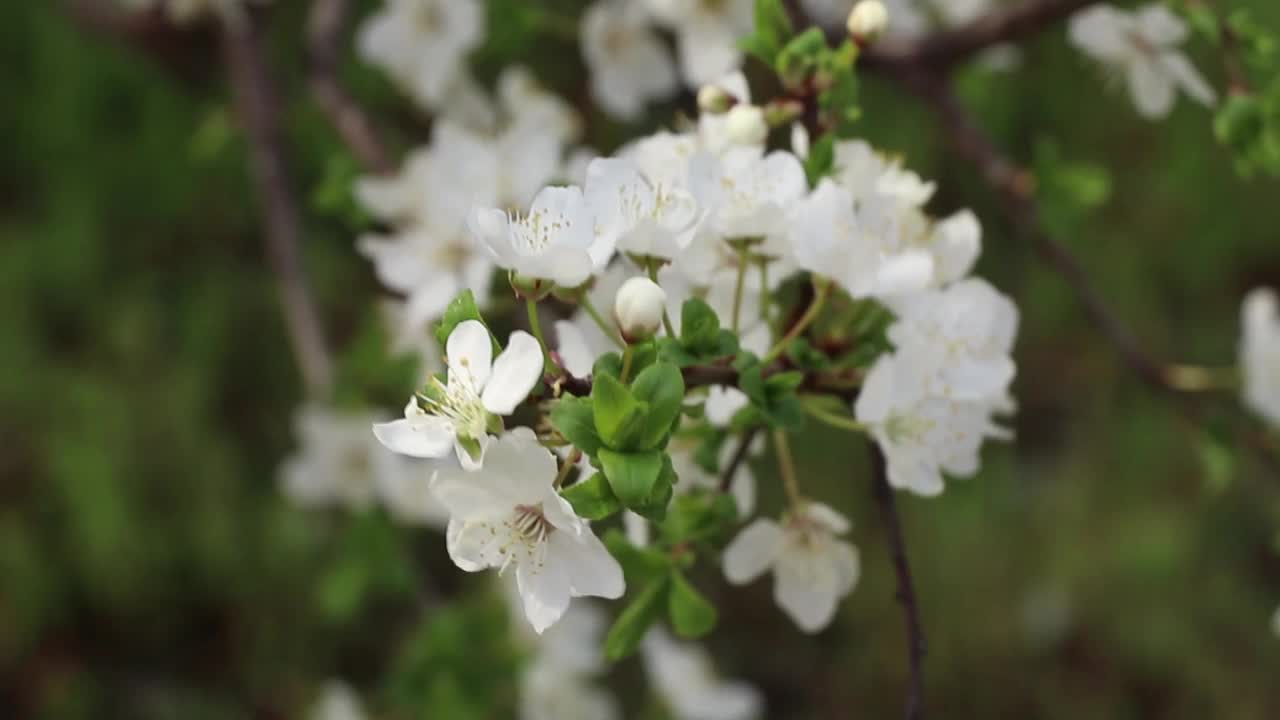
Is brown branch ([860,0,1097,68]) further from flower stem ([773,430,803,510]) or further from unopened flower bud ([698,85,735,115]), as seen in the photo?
flower stem ([773,430,803,510])

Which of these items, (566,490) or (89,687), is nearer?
(566,490)

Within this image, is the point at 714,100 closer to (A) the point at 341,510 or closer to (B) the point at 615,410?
(B) the point at 615,410

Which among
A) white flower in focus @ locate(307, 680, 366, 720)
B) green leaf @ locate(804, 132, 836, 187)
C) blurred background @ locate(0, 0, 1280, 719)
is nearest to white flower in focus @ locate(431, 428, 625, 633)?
green leaf @ locate(804, 132, 836, 187)

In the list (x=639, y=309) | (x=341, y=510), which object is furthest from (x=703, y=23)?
(x=341, y=510)

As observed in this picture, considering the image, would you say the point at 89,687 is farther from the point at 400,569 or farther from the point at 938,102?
the point at 938,102

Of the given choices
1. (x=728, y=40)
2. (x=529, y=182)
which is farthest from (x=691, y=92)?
(x=529, y=182)

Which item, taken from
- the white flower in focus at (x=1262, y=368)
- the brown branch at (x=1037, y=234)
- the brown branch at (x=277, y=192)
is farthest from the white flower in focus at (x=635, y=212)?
the brown branch at (x=277, y=192)

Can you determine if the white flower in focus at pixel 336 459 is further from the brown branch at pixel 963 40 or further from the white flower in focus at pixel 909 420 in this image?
the white flower in focus at pixel 909 420

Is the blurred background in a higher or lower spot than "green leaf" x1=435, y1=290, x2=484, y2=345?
lower
